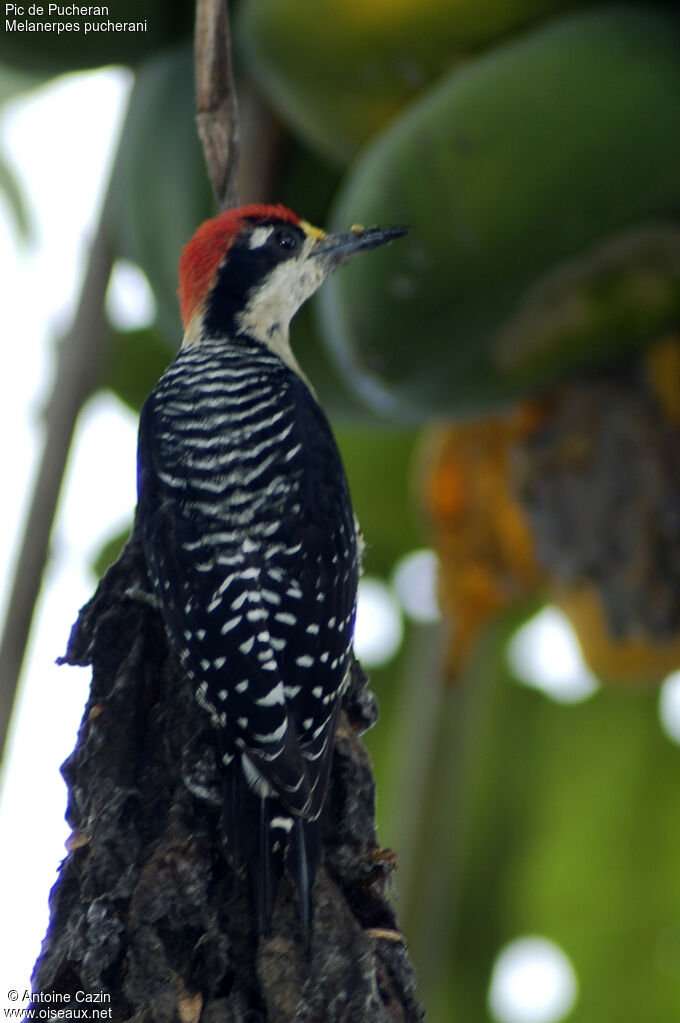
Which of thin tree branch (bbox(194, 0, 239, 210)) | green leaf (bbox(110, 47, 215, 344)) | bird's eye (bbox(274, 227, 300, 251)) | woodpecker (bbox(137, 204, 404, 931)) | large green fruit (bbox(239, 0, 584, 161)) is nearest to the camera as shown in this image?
woodpecker (bbox(137, 204, 404, 931))

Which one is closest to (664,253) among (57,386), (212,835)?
(57,386)

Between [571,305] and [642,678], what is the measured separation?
27.4 inches

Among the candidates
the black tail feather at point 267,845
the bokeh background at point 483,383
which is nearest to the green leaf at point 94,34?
the bokeh background at point 483,383

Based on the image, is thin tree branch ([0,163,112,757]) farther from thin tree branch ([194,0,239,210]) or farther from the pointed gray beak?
the pointed gray beak

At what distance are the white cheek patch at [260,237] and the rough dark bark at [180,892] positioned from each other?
0.82m

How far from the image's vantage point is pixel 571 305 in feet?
7.79

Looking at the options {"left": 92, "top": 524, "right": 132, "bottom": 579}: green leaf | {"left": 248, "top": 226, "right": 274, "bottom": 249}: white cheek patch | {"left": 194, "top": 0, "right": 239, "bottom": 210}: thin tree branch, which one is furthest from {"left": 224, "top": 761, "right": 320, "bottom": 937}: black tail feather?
{"left": 92, "top": 524, "right": 132, "bottom": 579}: green leaf

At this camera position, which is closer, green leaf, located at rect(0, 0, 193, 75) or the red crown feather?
the red crown feather

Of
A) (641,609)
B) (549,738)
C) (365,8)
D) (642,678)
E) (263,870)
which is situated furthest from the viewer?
(549,738)

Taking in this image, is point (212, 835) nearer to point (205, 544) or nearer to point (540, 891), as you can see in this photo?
point (205, 544)

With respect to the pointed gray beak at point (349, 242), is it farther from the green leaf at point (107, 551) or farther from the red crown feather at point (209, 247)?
the green leaf at point (107, 551)

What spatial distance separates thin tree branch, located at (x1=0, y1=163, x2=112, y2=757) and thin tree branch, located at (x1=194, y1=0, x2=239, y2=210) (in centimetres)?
18

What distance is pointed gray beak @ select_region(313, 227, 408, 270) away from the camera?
85.8 inches

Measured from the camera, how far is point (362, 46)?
2318 mm
